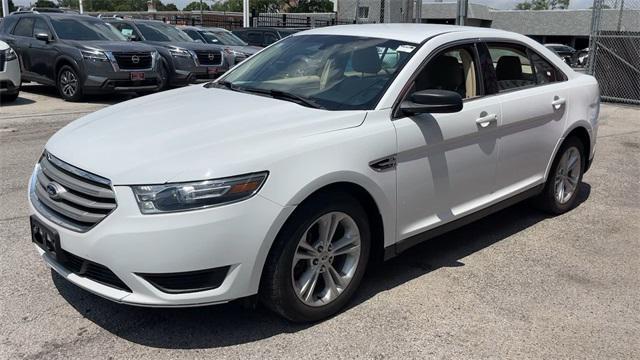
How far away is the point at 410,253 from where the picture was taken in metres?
4.66

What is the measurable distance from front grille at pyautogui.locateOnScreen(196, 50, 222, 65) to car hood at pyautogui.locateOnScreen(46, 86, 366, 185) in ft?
36.7

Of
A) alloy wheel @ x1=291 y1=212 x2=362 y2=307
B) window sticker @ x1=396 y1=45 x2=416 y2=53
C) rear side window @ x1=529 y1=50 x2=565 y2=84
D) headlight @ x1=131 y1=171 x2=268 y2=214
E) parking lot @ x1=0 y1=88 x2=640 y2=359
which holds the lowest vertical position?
parking lot @ x1=0 y1=88 x2=640 y2=359

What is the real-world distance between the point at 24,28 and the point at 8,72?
2.63m

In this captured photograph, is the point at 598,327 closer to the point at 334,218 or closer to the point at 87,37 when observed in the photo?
the point at 334,218

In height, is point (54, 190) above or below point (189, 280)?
above

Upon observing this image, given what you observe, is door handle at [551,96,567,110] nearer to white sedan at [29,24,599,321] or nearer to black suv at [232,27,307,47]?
white sedan at [29,24,599,321]

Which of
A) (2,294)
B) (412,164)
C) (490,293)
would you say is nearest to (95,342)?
(2,294)

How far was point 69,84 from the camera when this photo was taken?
39.4 ft

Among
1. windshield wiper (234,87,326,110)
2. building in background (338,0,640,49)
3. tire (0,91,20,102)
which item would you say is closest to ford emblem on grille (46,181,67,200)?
windshield wiper (234,87,326,110)

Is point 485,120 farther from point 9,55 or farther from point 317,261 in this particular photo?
point 9,55

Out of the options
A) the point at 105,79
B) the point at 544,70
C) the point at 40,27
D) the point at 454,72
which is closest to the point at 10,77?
the point at 105,79

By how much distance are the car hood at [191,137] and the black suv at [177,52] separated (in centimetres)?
951

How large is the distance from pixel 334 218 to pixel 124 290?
1.21 m

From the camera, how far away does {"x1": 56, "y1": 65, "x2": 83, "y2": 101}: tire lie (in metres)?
11.8
